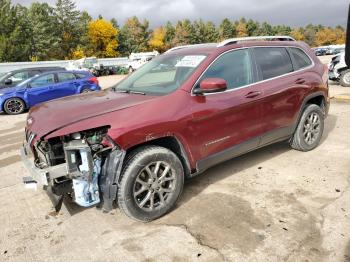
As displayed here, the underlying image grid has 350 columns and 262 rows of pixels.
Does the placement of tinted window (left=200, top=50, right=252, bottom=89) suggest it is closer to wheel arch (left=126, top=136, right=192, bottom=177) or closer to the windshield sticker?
the windshield sticker

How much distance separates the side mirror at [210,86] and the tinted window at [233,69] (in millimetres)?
211

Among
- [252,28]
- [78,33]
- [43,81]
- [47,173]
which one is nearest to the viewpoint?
[47,173]

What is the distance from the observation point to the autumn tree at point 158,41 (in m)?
81.2

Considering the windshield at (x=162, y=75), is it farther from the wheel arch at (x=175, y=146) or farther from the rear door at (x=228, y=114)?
the wheel arch at (x=175, y=146)

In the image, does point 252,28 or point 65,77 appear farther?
point 252,28

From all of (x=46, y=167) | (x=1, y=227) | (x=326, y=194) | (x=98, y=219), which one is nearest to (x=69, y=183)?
(x=46, y=167)

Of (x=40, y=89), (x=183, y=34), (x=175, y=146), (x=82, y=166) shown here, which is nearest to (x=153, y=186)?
(x=175, y=146)

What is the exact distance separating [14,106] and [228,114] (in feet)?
31.9

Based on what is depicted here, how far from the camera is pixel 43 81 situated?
11773mm

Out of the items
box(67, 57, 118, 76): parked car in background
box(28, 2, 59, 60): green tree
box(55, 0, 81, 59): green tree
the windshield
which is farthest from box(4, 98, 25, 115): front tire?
box(55, 0, 81, 59): green tree

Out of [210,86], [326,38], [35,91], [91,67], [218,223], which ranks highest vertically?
[326,38]

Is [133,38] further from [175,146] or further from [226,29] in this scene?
[175,146]

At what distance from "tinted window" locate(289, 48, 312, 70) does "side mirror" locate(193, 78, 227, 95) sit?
1.93 metres

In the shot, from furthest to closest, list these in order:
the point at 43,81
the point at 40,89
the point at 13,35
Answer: the point at 13,35
the point at 43,81
the point at 40,89
